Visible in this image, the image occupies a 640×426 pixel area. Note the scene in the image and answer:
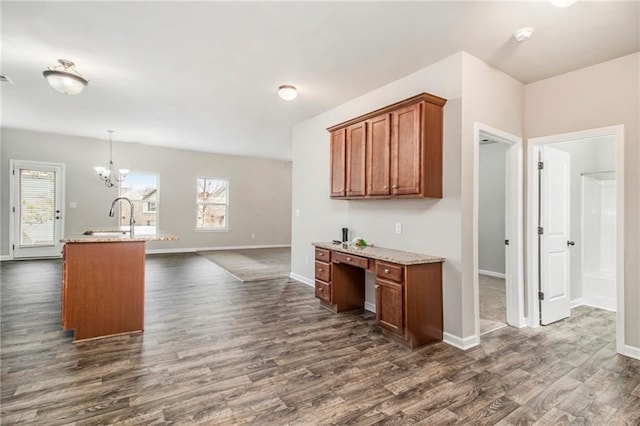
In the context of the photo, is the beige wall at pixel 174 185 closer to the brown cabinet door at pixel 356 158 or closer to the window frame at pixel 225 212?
the window frame at pixel 225 212

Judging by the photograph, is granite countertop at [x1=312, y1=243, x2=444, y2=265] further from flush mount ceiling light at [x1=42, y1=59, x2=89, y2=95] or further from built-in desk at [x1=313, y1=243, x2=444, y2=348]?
flush mount ceiling light at [x1=42, y1=59, x2=89, y2=95]

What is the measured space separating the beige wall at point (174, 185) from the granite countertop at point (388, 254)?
6086 millimetres

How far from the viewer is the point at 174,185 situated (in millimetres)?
8680

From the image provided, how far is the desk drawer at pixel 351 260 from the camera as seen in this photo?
346 centimetres

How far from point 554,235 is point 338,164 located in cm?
268

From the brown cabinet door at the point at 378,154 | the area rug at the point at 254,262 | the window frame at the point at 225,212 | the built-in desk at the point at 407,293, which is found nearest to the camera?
the built-in desk at the point at 407,293

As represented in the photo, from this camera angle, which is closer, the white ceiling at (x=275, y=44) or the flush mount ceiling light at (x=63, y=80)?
the white ceiling at (x=275, y=44)

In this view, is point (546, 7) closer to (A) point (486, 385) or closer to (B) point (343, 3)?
(B) point (343, 3)

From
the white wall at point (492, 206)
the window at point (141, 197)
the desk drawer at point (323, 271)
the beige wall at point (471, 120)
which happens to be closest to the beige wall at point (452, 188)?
the beige wall at point (471, 120)

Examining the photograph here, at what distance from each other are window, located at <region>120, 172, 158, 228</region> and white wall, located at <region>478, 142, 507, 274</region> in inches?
306

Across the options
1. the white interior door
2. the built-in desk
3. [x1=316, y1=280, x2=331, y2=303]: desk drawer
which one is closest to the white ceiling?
the white interior door

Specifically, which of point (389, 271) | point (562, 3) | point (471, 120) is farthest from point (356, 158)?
point (562, 3)

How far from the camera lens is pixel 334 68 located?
3.46 metres

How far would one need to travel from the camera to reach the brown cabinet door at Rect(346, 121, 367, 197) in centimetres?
377
